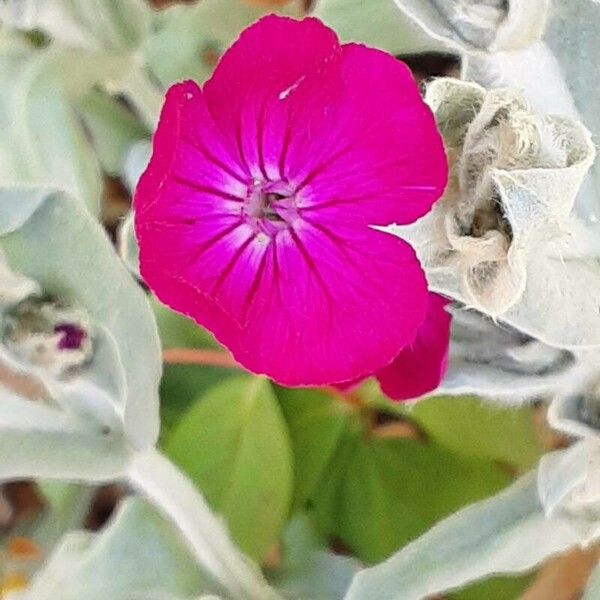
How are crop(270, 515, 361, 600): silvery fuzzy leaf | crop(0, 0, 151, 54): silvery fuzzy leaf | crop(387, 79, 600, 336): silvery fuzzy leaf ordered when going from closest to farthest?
crop(387, 79, 600, 336): silvery fuzzy leaf
crop(0, 0, 151, 54): silvery fuzzy leaf
crop(270, 515, 361, 600): silvery fuzzy leaf

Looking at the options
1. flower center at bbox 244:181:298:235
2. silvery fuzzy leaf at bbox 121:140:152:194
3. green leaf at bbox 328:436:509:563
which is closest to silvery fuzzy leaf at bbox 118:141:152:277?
silvery fuzzy leaf at bbox 121:140:152:194

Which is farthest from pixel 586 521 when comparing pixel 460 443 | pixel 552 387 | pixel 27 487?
pixel 27 487

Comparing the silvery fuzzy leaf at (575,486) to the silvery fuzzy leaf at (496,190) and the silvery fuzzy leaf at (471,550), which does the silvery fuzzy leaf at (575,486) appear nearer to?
the silvery fuzzy leaf at (471,550)

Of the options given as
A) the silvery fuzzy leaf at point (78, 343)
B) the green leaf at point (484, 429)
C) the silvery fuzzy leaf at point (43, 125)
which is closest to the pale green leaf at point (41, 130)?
the silvery fuzzy leaf at point (43, 125)

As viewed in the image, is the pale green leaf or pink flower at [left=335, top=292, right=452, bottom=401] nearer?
pink flower at [left=335, top=292, right=452, bottom=401]

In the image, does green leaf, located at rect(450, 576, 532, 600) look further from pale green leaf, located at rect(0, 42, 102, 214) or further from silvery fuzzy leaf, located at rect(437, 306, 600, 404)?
pale green leaf, located at rect(0, 42, 102, 214)

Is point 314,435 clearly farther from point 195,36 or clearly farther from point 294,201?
point 294,201
